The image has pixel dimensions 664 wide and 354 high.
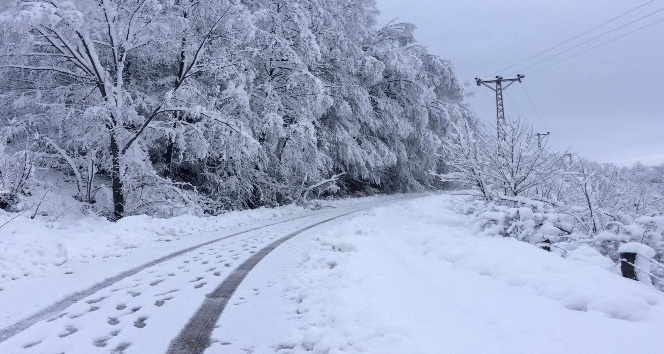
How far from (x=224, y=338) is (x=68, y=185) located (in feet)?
44.4

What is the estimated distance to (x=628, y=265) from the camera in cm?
498

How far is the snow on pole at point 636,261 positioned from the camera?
4898 mm

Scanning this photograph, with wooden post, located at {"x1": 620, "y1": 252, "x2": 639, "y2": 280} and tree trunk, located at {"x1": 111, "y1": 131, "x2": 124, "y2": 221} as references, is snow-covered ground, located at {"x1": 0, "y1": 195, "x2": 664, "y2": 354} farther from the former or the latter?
tree trunk, located at {"x1": 111, "y1": 131, "x2": 124, "y2": 221}

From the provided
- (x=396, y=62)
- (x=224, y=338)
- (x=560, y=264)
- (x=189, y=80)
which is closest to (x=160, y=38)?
(x=189, y=80)

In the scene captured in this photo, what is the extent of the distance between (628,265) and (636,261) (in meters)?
0.10

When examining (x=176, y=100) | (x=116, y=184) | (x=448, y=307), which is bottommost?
(x=448, y=307)

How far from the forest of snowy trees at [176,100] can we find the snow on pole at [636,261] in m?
6.63

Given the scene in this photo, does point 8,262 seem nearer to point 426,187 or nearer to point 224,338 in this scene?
point 224,338

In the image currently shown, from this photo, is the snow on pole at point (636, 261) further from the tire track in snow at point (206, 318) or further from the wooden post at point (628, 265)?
the tire track in snow at point (206, 318)

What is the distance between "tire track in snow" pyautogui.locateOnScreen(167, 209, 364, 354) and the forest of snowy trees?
7.04 m

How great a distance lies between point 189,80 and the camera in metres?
15.0

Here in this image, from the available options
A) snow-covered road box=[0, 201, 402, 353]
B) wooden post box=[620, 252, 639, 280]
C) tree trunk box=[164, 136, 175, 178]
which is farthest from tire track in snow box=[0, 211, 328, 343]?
tree trunk box=[164, 136, 175, 178]

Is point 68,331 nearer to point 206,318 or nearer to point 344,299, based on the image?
point 206,318

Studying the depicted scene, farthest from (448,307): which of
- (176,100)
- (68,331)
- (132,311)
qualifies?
(176,100)
